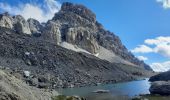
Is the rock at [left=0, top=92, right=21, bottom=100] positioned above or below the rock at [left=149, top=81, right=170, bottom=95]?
below

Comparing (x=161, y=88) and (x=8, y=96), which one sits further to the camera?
(x=161, y=88)

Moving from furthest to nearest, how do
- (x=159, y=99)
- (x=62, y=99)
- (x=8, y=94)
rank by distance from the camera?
(x=159, y=99)
(x=62, y=99)
(x=8, y=94)

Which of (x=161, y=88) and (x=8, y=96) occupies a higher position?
(x=161, y=88)

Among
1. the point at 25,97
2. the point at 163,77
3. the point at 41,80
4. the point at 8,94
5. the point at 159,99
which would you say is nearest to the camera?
the point at 8,94

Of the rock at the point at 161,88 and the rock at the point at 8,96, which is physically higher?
the rock at the point at 161,88

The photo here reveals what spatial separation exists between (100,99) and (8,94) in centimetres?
5619

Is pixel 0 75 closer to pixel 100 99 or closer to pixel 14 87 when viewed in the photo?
pixel 14 87

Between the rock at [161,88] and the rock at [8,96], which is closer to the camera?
the rock at [8,96]

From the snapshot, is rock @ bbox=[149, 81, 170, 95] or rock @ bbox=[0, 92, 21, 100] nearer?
rock @ bbox=[0, 92, 21, 100]

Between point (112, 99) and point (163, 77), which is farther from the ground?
point (163, 77)

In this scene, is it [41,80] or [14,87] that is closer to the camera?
[14,87]

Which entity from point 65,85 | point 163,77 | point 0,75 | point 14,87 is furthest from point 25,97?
point 65,85

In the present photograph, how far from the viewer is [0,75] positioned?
77.8ft

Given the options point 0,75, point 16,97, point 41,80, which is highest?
point 41,80
